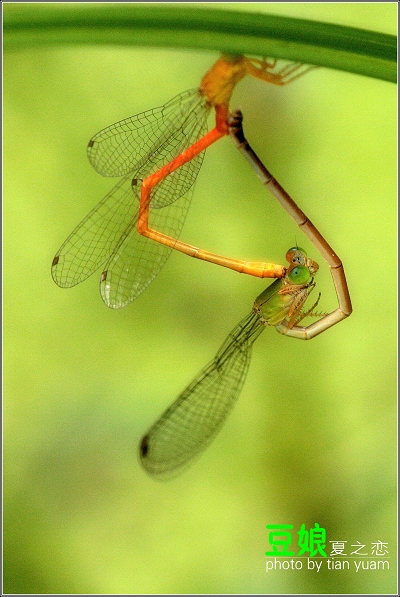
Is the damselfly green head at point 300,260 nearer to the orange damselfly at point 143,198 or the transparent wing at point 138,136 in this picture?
the orange damselfly at point 143,198

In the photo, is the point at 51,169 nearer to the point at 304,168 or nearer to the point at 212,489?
the point at 304,168

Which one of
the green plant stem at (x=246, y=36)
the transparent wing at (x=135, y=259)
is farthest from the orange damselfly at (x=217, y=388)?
the green plant stem at (x=246, y=36)

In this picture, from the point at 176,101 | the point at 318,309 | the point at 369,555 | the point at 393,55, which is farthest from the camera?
the point at 369,555

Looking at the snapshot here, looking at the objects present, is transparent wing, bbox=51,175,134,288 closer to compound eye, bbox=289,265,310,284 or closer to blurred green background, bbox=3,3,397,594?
blurred green background, bbox=3,3,397,594

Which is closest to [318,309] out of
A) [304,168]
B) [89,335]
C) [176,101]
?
[304,168]

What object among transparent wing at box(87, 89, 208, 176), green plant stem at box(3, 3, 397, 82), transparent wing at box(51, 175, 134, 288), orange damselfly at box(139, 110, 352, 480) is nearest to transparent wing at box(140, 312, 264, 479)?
orange damselfly at box(139, 110, 352, 480)

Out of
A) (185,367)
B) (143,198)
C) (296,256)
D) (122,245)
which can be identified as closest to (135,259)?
(122,245)
